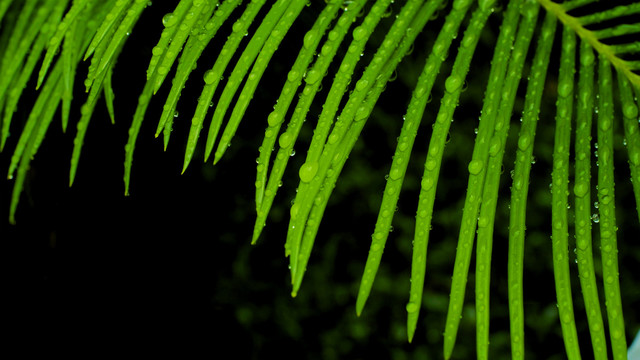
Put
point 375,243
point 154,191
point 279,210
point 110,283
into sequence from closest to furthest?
1. point 375,243
2. point 154,191
3. point 110,283
4. point 279,210

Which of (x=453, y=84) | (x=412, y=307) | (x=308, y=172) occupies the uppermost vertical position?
(x=453, y=84)

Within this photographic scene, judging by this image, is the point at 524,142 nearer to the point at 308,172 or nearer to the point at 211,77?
the point at 308,172

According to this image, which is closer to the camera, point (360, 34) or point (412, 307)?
point (412, 307)

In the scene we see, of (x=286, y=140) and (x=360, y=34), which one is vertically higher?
(x=360, y=34)

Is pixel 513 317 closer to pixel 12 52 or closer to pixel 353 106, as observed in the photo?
pixel 353 106

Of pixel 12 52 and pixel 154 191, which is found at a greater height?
pixel 12 52

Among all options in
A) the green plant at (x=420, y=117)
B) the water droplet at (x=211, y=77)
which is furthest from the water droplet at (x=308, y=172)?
the water droplet at (x=211, y=77)

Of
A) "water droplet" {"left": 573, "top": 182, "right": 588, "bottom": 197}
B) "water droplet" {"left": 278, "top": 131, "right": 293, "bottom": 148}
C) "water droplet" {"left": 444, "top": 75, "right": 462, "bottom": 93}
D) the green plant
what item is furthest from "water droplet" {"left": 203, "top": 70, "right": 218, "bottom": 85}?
"water droplet" {"left": 573, "top": 182, "right": 588, "bottom": 197}

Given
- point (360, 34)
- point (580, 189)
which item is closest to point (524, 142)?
point (580, 189)

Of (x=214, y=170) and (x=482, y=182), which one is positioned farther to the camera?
(x=214, y=170)

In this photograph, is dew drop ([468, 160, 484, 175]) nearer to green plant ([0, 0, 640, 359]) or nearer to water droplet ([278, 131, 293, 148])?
green plant ([0, 0, 640, 359])

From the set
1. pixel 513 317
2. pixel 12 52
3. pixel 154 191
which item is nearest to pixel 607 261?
pixel 513 317
